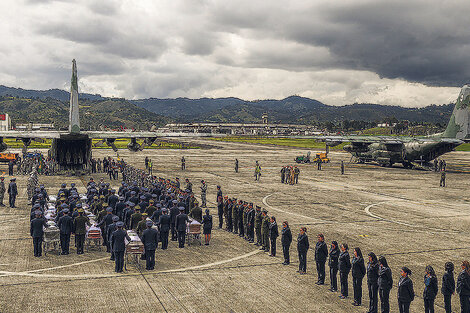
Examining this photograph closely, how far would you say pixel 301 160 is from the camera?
194 feet

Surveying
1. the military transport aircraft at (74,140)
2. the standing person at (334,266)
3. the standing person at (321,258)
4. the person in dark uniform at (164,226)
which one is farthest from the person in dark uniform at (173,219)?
the military transport aircraft at (74,140)

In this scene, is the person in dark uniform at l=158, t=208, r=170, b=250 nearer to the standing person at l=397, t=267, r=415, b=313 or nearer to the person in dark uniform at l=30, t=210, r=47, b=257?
the person in dark uniform at l=30, t=210, r=47, b=257

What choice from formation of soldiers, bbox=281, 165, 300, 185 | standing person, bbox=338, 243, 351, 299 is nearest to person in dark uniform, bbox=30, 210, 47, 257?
standing person, bbox=338, 243, 351, 299

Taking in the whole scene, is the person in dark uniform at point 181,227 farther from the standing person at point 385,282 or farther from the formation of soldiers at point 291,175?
the formation of soldiers at point 291,175

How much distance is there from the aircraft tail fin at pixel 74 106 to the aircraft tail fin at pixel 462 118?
4452cm

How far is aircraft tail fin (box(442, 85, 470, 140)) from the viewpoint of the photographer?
4747 centimetres

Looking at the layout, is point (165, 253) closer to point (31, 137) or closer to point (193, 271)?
point (193, 271)

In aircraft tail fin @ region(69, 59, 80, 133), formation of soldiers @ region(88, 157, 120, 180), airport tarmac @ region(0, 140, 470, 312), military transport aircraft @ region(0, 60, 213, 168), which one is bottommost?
airport tarmac @ region(0, 140, 470, 312)

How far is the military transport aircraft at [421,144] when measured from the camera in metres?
47.2

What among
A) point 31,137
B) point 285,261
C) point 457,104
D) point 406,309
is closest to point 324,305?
point 406,309

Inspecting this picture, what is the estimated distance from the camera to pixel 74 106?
3719cm

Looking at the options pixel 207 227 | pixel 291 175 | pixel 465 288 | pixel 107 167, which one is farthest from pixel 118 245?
pixel 107 167

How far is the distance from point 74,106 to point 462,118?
1790 inches

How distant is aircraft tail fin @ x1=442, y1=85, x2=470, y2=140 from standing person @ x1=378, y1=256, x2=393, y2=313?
146 ft
